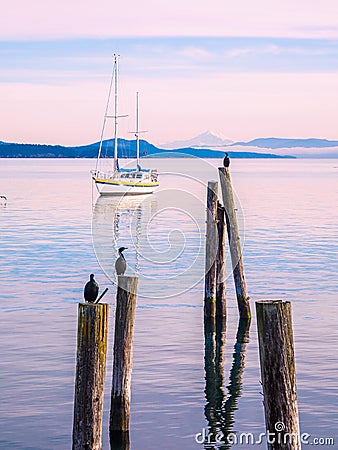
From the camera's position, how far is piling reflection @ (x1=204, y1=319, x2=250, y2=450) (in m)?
13.1

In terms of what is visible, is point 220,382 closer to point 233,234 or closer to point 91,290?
point 233,234

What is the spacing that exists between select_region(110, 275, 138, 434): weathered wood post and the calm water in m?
0.85

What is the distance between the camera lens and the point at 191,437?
41.9 feet

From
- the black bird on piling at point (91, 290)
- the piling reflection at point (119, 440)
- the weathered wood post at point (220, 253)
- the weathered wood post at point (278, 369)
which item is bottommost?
the piling reflection at point (119, 440)

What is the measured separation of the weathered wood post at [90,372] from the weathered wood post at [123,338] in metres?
1.67

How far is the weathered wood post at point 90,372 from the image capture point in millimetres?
9727

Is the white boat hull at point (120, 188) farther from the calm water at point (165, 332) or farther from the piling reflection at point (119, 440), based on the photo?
the piling reflection at point (119, 440)

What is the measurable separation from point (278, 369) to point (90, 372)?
2.33 metres

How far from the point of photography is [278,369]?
8.70 m

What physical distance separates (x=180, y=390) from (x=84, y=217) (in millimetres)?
41459

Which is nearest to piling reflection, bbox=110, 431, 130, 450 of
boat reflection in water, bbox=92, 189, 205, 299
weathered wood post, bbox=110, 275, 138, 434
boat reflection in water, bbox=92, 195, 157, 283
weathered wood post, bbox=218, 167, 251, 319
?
weathered wood post, bbox=110, 275, 138, 434

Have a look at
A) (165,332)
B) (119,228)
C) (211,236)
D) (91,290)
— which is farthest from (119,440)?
(119,228)

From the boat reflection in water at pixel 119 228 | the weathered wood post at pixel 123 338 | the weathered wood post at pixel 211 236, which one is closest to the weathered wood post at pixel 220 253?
the weathered wood post at pixel 211 236

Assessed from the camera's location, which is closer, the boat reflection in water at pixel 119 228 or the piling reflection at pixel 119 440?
the piling reflection at pixel 119 440
